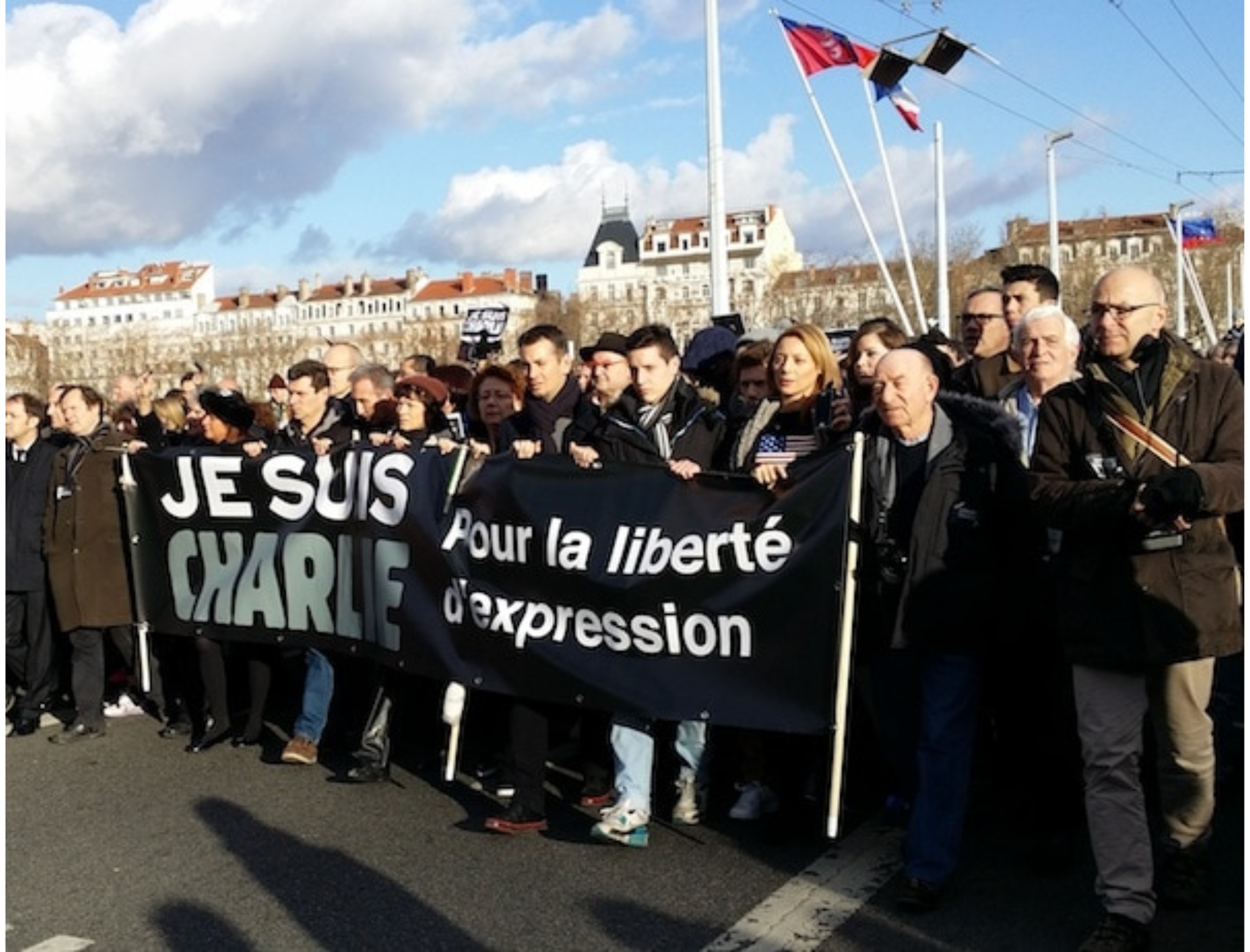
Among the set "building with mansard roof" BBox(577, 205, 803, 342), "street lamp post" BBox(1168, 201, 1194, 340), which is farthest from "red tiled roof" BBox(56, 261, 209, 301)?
"street lamp post" BBox(1168, 201, 1194, 340)

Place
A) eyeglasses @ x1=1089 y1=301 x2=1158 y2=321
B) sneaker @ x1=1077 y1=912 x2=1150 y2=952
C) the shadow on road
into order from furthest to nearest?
the shadow on road
eyeglasses @ x1=1089 y1=301 x2=1158 y2=321
sneaker @ x1=1077 y1=912 x2=1150 y2=952

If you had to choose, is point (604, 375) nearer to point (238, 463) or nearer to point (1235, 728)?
point (238, 463)

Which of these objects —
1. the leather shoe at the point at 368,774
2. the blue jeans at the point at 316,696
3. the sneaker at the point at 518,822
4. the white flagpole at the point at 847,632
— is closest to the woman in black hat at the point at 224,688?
the blue jeans at the point at 316,696

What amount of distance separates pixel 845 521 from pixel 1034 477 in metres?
0.77

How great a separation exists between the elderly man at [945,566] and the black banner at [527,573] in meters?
0.30

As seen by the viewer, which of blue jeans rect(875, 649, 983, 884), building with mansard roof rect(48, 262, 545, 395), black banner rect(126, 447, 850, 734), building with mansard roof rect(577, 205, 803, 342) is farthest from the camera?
building with mansard roof rect(577, 205, 803, 342)

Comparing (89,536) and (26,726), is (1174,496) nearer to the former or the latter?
(89,536)

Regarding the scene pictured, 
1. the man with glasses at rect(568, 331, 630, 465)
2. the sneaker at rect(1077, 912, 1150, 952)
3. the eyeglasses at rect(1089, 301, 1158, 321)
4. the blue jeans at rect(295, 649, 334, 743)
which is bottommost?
the sneaker at rect(1077, 912, 1150, 952)

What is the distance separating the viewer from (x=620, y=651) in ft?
17.7

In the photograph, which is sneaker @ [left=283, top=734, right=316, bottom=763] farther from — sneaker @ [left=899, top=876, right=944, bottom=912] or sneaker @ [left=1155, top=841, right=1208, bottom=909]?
sneaker @ [left=1155, top=841, right=1208, bottom=909]

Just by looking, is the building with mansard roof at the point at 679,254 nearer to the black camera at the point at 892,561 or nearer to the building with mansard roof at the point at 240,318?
the building with mansard roof at the point at 240,318

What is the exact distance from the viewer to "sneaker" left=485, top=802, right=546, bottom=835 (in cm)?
544

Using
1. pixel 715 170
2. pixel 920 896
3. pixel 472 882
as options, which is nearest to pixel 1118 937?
pixel 920 896

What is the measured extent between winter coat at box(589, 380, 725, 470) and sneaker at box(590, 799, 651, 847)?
1.31 meters
